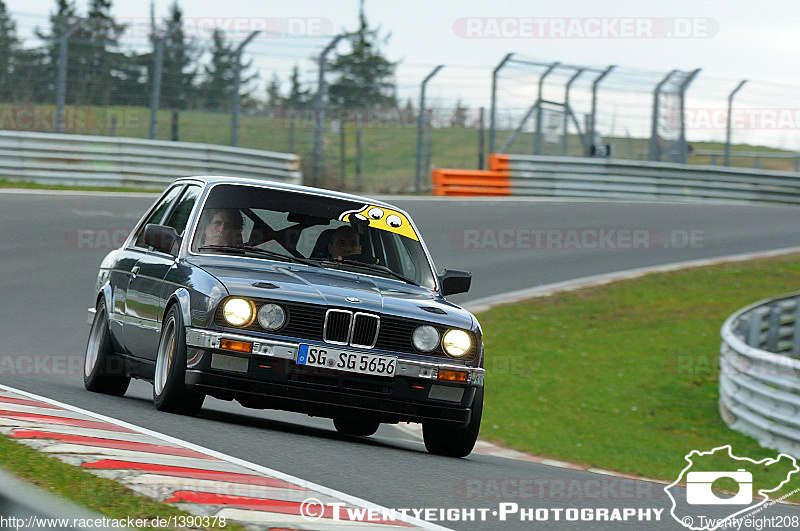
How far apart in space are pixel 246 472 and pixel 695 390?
8.61 meters

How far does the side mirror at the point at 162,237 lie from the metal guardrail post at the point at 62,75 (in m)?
15.6

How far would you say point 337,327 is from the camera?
22.3 ft

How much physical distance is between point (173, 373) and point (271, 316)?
0.65 m

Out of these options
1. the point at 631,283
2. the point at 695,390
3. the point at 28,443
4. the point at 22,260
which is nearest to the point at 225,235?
the point at 28,443

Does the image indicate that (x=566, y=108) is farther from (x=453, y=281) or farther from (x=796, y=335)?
(x=453, y=281)

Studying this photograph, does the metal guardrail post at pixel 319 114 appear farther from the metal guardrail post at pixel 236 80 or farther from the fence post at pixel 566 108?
the fence post at pixel 566 108

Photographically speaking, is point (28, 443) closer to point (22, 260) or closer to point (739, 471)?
point (739, 471)

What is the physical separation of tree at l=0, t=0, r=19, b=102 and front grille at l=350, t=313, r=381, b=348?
56.5ft

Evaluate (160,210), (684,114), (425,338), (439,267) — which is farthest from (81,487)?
(684,114)

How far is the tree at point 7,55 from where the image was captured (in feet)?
73.2

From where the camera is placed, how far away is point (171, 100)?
78.4 feet

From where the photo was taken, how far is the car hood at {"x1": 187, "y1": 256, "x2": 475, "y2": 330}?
682 cm

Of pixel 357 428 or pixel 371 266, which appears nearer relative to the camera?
pixel 371 266
